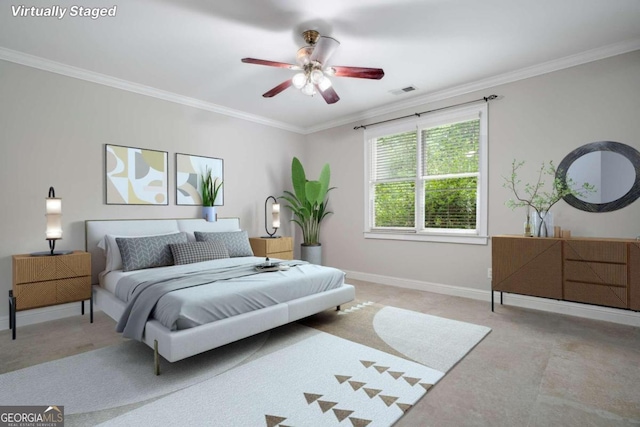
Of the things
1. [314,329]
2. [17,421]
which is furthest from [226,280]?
[17,421]

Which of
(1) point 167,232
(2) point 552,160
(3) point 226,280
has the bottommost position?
(3) point 226,280

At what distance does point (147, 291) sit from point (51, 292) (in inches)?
55.0

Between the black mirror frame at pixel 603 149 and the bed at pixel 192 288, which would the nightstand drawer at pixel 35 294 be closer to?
the bed at pixel 192 288

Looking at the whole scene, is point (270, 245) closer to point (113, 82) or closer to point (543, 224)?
point (113, 82)

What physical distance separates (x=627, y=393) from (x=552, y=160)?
8.01ft

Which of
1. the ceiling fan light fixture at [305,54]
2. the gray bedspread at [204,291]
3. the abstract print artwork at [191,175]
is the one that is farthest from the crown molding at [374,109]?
the gray bedspread at [204,291]

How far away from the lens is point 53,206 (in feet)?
10.5

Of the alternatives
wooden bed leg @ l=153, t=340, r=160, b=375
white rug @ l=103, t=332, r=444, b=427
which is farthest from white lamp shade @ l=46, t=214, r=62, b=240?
white rug @ l=103, t=332, r=444, b=427

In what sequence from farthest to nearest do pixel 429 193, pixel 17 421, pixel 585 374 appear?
pixel 429 193 → pixel 585 374 → pixel 17 421

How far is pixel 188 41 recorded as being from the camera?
302cm

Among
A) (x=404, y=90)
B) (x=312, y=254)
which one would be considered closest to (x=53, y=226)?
(x=312, y=254)

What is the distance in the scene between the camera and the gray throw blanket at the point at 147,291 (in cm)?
238

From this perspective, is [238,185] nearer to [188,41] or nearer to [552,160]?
[188,41]

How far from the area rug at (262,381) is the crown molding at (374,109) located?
9.79 ft
